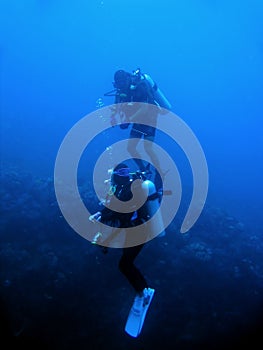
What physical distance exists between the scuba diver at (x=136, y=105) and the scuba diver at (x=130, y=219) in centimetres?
234

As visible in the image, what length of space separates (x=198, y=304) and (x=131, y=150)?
4910 millimetres

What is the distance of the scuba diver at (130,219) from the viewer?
16.8ft

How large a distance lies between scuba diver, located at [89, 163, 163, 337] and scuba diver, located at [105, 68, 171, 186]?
234 cm

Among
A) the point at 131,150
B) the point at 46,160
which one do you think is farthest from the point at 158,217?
the point at 46,160

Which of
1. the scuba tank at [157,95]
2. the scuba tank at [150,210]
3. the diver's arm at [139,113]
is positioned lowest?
the scuba tank at [150,210]

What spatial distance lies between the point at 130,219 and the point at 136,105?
349cm

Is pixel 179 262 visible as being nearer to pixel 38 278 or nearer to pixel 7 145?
pixel 38 278

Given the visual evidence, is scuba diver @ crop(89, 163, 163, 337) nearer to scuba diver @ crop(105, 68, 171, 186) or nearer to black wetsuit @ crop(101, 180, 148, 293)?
black wetsuit @ crop(101, 180, 148, 293)

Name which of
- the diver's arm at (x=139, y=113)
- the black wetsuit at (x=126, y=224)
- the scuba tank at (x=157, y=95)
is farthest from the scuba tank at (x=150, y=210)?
the scuba tank at (x=157, y=95)

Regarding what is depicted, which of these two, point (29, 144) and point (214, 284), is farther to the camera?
point (29, 144)

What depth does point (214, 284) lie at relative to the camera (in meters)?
9.69

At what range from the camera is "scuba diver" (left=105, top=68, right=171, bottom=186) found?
24.8ft

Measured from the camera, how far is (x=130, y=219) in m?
5.17

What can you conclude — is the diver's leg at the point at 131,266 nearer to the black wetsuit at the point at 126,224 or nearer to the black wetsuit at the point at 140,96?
the black wetsuit at the point at 126,224
